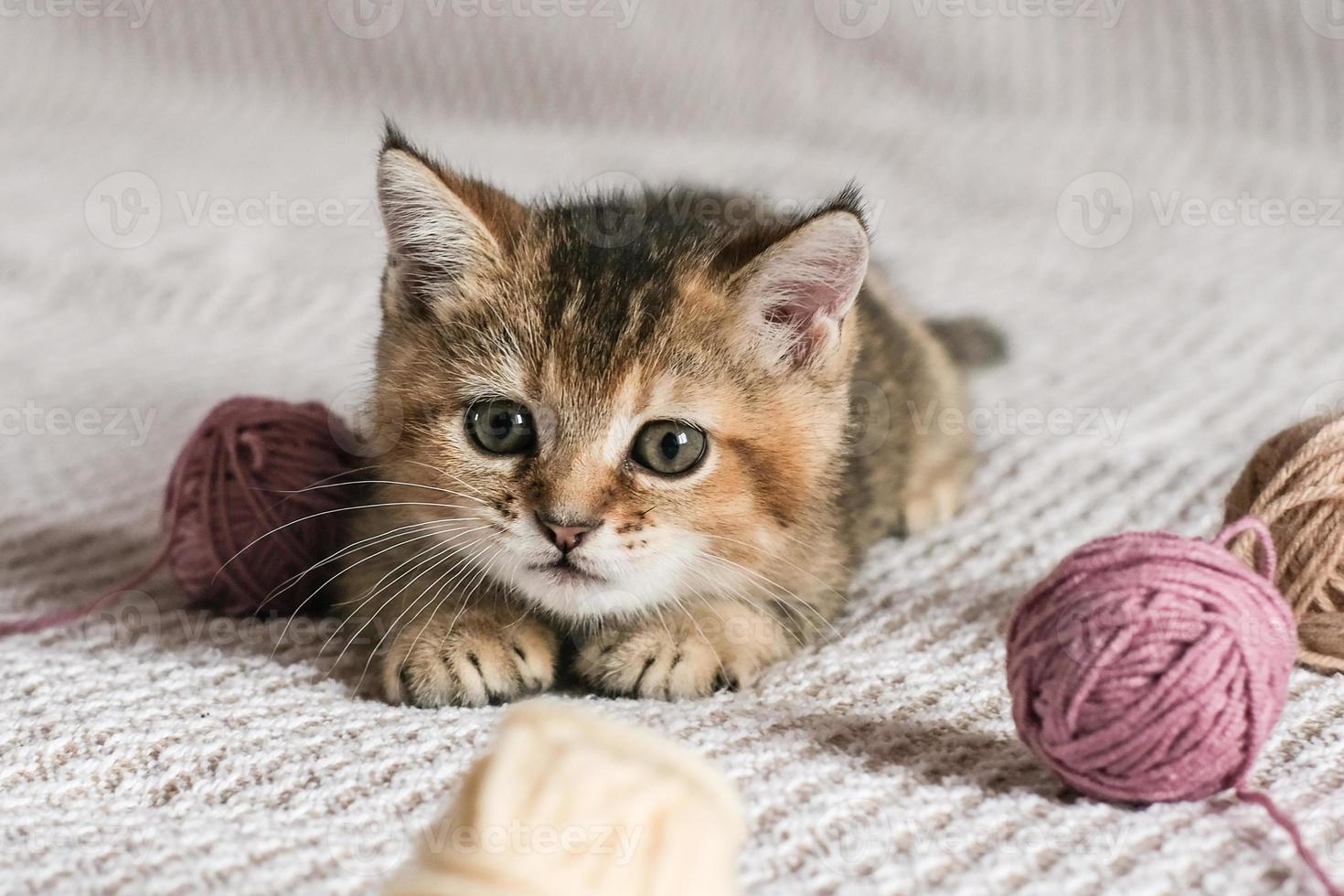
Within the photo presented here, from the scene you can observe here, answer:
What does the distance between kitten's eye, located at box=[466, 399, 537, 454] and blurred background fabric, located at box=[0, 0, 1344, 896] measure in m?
0.22

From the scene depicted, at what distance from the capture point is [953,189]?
98.1 inches

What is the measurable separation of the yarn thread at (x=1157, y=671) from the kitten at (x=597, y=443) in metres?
0.30

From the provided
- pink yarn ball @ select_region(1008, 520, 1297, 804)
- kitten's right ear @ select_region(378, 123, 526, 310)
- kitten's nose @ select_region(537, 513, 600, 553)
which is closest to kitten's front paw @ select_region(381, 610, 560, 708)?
kitten's nose @ select_region(537, 513, 600, 553)

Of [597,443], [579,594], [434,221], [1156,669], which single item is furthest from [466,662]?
[1156,669]

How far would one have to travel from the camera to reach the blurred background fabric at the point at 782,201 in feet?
2.84

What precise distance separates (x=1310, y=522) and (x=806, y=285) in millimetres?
445

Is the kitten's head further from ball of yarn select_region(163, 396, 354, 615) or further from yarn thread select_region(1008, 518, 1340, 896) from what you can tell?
yarn thread select_region(1008, 518, 1340, 896)

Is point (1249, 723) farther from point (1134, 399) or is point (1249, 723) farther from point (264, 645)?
point (1134, 399)

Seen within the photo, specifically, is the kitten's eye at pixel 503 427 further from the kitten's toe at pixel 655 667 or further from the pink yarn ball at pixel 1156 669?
the pink yarn ball at pixel 1156 669

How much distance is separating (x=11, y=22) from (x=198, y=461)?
1732 millimetres

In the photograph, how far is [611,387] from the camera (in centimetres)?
101

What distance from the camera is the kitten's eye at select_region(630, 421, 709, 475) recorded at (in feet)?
3.37

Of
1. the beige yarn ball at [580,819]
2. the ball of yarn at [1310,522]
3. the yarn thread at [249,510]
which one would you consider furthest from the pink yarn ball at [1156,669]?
the yarn thread at [249,510]

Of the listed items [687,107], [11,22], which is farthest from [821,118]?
[11,22]
